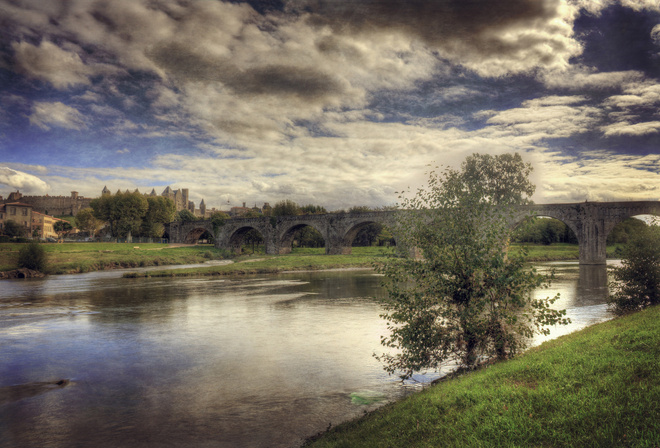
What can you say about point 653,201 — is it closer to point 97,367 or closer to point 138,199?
point 97,367

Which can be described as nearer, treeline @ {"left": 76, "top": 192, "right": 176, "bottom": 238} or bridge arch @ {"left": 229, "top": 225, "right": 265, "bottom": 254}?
treeline @ {"left": 76, "top": 192, "right": 176, "bottom": 238}

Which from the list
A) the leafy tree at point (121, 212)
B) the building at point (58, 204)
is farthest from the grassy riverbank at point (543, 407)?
the building at point (58, 204)

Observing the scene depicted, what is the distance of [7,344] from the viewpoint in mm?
13703

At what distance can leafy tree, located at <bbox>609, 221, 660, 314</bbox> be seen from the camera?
13.1 metres

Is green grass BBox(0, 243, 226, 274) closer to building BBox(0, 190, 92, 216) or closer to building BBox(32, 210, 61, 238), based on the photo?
building BBox(32, 210, 61, 238)

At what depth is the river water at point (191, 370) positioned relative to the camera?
7.25 m

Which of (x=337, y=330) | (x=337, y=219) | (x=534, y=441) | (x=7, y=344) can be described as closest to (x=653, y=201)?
(x=337, y=219)

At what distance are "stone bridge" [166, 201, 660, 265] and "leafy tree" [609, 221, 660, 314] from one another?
388 centimetres

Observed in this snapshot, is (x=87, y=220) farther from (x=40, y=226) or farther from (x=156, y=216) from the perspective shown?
(x=40, y=226)

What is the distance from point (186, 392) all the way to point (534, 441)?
736 centimetres

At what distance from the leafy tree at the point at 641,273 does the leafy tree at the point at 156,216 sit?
90.9 m

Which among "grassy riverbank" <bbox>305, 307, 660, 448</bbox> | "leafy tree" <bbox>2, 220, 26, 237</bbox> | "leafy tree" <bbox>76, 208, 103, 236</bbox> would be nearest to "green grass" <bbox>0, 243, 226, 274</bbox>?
"leafy tree" <bbox>2, 220, 26, 237</bbox>

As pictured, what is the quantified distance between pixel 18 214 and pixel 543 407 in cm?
11953

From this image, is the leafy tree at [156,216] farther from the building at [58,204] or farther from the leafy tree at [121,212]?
the building at [58,204]
